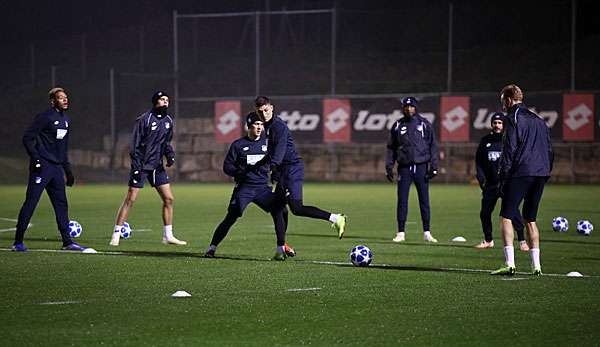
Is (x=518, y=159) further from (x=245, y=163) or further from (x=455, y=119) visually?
(x=455, y=119)

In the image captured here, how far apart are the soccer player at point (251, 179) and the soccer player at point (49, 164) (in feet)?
7.22

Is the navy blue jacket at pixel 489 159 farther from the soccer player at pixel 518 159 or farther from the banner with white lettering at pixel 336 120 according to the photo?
the banner with white lettering at pixel 336 120

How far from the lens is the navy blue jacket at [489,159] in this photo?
51.6 feet

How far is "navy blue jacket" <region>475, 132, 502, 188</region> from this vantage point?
15.7 metres

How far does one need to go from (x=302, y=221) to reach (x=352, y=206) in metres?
4.42

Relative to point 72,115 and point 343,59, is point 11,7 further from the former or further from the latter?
point 343,59

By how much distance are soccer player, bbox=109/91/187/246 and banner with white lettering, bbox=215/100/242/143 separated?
76.9 ft

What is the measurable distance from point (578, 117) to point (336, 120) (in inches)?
319

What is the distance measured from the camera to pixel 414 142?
17.2 metres

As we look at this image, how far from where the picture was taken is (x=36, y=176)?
568 inches

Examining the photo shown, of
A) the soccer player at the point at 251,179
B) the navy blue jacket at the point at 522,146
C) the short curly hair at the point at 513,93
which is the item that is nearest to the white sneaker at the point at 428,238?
the soccer player at the point at 251,179

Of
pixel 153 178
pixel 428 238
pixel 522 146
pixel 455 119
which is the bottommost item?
pixel 428 238

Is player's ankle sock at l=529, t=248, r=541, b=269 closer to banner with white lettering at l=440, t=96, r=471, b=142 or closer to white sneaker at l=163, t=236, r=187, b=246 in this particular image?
white sneaker at l=163, t=236, r=187, b=246

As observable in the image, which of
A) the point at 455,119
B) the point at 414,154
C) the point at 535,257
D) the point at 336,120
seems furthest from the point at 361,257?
the point at 336,120
